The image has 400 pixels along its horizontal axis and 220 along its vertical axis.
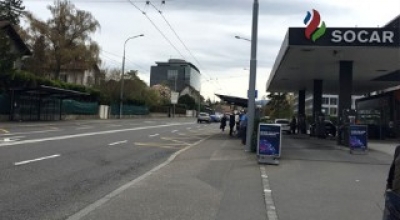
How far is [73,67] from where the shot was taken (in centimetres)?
7025

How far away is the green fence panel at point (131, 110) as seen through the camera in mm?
69312

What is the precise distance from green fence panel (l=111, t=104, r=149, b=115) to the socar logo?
50508 mm

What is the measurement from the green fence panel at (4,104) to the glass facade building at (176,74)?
7444cm

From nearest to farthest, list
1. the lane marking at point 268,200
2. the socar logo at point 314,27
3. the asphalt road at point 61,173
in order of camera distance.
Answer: the lane marking at point 268,200 < the asphalt road at point 61,173 < the socar logo at point 314,27

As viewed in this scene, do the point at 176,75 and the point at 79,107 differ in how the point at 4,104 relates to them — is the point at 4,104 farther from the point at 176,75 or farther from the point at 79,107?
the point at 176,75

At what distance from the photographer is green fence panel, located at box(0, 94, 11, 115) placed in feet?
133

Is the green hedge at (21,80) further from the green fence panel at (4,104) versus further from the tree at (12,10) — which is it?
the tree at (12,10)

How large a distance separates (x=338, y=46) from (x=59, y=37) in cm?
5033

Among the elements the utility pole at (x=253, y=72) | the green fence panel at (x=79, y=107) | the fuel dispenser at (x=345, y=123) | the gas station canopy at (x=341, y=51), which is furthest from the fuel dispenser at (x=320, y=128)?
the green fence panel at (x=79, y=107)

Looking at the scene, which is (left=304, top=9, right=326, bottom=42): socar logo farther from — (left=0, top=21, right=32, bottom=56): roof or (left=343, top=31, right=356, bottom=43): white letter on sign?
(left=0, top=21, right=32, bottom=56): roof

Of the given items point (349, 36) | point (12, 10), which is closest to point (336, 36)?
point (349, 36)

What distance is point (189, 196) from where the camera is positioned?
9289 mm

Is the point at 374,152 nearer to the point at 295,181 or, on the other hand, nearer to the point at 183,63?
the point at 295,181

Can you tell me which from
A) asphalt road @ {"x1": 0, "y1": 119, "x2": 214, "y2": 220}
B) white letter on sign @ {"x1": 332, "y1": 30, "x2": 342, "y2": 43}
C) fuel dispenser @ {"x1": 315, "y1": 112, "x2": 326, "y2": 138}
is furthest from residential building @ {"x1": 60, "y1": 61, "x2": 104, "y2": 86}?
white letter on sign @ {"x1": 332, "y1": 30, "x2": 342, "y2": 43}
